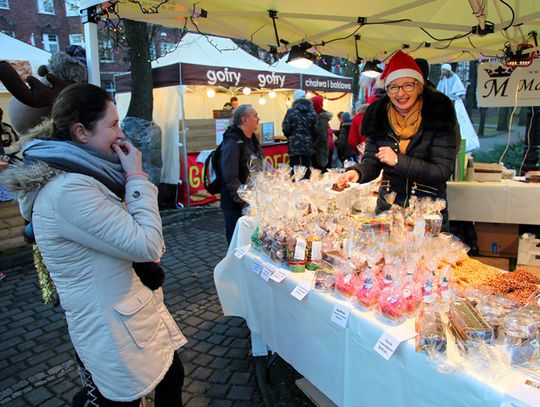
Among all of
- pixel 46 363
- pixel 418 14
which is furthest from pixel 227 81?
pixel 46 363

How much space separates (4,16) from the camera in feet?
71.9

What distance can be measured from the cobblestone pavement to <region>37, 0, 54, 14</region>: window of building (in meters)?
24.8

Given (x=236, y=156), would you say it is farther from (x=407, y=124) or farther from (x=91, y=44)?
(x=407, y=124)

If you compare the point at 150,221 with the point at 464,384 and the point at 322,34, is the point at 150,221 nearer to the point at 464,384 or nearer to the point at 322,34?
the point at 464,384

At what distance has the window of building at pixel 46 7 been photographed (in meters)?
23.2

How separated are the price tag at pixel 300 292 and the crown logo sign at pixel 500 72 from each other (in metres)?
4.72

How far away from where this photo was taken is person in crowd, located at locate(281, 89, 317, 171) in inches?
264

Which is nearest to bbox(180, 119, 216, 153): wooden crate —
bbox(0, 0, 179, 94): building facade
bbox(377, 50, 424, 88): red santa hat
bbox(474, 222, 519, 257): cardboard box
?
bbox(474, 222, 519, 257): cardboard box

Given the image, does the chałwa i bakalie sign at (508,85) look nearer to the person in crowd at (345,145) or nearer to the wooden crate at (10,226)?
the person in crowd at (345,145)

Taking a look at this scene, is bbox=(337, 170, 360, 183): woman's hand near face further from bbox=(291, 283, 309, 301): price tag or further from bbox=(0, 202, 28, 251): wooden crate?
bbox=(0, 202, 28, 251): wooden crate

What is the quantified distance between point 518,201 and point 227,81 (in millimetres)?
5650

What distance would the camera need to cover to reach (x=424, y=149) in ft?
8.09

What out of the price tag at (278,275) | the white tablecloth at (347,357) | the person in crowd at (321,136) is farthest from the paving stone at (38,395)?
the person in crowd at (321,136)

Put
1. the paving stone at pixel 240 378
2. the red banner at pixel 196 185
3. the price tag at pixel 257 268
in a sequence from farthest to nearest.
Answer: the red banner at pixel 196 185 → the paving stone at pixel 240 378 → the price tag at pixel 257 268
